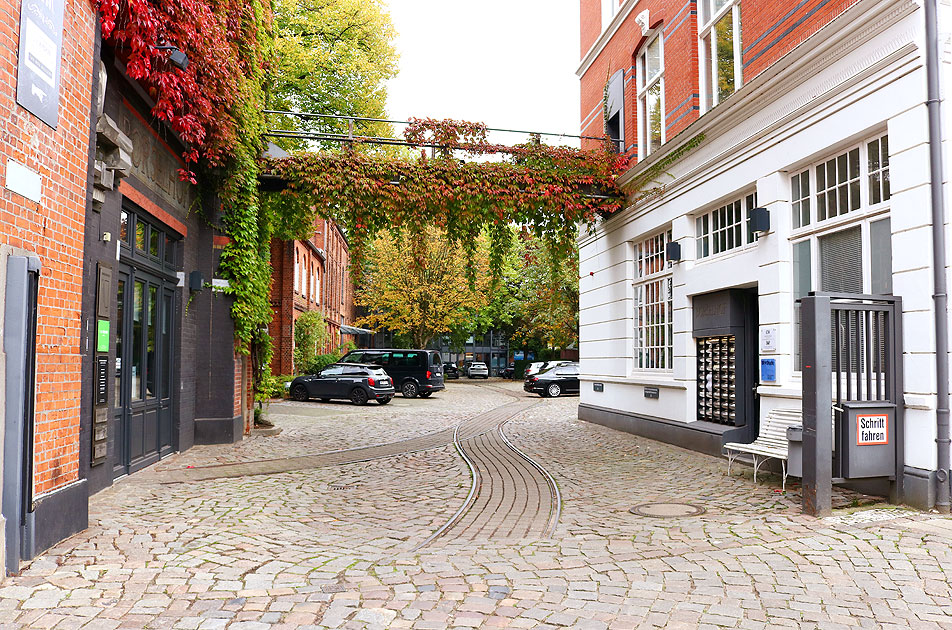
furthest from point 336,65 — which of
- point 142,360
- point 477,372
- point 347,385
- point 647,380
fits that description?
point 477,372

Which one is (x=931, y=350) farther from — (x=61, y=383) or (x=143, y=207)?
(x=143, y=207)

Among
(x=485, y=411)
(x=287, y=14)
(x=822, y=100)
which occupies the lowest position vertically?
(x=485, y=411)

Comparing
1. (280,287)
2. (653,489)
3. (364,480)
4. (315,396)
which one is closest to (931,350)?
(653,489)

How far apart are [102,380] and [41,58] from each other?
130 inches

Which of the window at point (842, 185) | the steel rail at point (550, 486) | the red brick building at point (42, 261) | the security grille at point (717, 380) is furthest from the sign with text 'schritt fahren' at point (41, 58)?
the security grille at point (717, 380)

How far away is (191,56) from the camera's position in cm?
777

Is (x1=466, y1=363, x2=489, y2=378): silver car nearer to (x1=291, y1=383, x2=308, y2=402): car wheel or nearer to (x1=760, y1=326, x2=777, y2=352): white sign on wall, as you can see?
(x1=291, y1=383, x2=308, y2=402): car wheel

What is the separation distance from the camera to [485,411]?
20.8 meters

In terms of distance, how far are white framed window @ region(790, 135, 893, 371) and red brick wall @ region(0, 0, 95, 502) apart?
758 centimetres

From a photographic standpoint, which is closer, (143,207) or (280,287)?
(143,207)

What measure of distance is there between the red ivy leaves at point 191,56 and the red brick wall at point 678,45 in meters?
A: 6.99

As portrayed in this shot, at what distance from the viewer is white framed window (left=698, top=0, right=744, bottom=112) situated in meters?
10.5

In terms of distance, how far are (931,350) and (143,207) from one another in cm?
875

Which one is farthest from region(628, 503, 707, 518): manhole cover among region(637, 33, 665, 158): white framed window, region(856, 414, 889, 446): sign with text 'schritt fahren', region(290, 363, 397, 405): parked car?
region(290, 363, 397, 405): parked car
